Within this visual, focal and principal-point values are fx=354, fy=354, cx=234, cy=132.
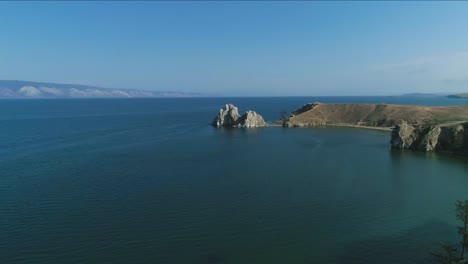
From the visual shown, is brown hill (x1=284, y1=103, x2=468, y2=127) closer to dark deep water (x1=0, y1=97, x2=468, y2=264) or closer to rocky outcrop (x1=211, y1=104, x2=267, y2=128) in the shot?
rocky outcrop (x1=211, y1=104, x2=267, y2=128)

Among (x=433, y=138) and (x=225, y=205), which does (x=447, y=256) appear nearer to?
(x=225, y=205)

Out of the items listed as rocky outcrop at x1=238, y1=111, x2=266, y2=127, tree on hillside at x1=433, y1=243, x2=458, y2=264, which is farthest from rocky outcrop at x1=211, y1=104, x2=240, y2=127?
tree on hillside at x1=433, y1=243, x2=458, y2=264

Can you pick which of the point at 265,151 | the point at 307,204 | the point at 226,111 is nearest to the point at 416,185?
the point at 307,204

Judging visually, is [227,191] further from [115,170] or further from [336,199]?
[115,170]

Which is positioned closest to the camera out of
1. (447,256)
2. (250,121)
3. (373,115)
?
(447,256)

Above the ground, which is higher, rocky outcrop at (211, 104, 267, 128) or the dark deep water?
rocky outcrop at (211, 104, 267, 128)

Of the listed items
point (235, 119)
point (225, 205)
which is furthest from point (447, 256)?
point (235, 119)
